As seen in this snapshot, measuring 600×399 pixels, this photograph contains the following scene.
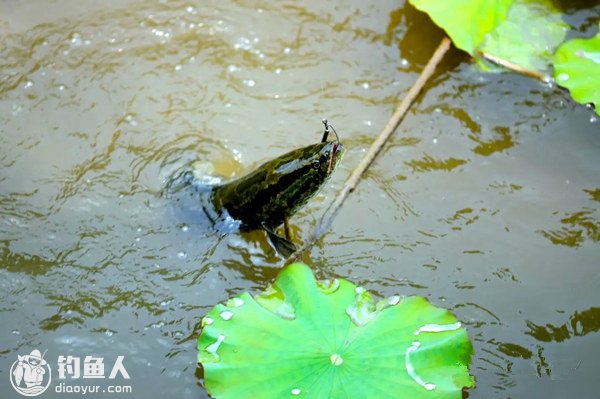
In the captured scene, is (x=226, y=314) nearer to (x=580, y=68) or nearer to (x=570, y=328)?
(x=570, y=328)

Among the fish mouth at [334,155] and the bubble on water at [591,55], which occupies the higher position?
the fish mouth at [334,155]

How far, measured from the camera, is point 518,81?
3.61m

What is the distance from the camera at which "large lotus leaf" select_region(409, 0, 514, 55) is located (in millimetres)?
3436

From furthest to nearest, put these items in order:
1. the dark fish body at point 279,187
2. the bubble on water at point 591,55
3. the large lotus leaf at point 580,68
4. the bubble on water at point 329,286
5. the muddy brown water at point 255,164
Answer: the bubble on water at point 591,55, the large lotus leaf at point 580,68, the muddy brown water at point 255,164, the bubble on water at point 329,286, the dark fish body at point 279,187

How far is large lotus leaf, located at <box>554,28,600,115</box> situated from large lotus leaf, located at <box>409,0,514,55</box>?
434 millimetres

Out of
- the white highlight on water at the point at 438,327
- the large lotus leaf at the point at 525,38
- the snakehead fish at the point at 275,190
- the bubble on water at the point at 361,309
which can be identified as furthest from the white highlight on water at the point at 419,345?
the large lotus leaf at the point at 525,38

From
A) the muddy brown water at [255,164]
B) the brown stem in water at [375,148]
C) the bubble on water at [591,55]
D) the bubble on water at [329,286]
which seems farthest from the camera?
the bubble on water at [591,55]

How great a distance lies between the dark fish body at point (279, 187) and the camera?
246 centimetres

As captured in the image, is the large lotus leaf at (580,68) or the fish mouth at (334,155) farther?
the large lotus leaf at (580,68)

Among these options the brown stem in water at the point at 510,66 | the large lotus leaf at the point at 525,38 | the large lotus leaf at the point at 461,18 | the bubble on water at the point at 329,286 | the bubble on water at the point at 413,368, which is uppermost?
the large lotus leaf at the point at 461,18

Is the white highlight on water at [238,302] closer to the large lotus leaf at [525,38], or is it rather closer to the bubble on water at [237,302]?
the bubble on water at [237,302]

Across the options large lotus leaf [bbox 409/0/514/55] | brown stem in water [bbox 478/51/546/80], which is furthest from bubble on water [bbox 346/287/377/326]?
brown stem in water [bbox 478/51/546/80]

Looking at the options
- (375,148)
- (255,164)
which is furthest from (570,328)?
(255,164)

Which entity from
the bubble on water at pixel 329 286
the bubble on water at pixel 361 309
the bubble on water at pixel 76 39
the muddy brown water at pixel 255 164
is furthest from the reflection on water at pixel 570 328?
the bubble on water at pixel 76 39
